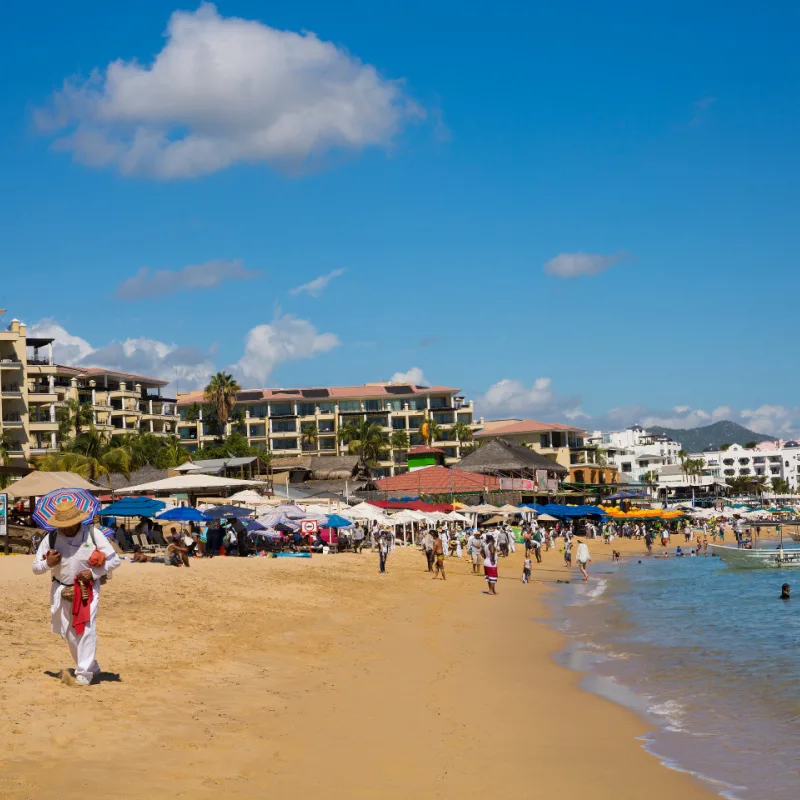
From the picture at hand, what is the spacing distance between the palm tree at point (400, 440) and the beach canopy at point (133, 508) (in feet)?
259

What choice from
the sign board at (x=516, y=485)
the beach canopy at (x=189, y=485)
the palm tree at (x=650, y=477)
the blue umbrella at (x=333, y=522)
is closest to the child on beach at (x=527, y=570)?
the blue umbrella at (x=333, y=522)

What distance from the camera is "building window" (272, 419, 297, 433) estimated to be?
11562 centimetres

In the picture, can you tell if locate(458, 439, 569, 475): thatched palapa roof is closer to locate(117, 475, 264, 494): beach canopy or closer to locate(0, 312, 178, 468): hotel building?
locate(0, 312, 178, 468): hotel building

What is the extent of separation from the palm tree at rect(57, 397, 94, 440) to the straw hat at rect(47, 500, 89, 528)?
3042 inches

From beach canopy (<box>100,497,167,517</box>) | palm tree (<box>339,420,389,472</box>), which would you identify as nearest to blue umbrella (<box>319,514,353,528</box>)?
beach canopy (<box>100,497,167,517</box>)

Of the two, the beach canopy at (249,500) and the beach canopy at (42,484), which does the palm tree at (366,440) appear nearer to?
the beach canopy at (249,500)

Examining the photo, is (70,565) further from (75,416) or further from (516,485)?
(75,416)

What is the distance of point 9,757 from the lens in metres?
7.38

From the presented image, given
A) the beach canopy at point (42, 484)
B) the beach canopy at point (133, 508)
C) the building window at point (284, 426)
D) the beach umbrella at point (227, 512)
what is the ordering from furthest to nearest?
the building window at point (284, 426)
the beach umbrella at point (227, 512)
the beach canopy at point (133, 508)
the beach canopy at point (42, 484)

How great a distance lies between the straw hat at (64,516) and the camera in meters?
9.33

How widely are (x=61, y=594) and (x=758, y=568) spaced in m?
38.6

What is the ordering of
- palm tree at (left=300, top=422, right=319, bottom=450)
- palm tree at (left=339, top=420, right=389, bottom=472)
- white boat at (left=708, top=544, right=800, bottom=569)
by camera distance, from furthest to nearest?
palm tree at (left=300, top=422, right=319, bottom=450) → palm tree at (left=339, top=420, right=389, bottom=472) → white boat at (left=708, top=544, right=800, bottom=569)

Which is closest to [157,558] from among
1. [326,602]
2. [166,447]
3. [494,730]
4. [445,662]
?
[326,602]

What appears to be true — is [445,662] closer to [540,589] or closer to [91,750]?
[91,750]
